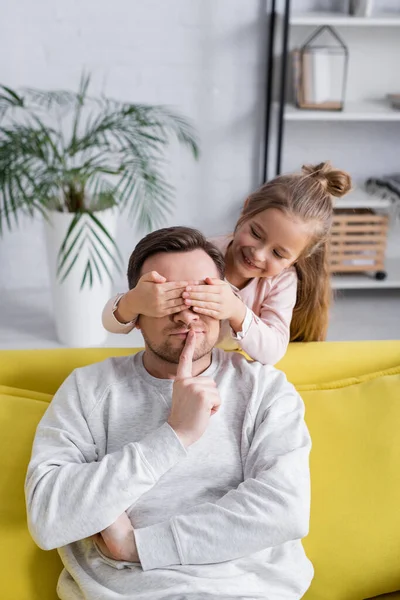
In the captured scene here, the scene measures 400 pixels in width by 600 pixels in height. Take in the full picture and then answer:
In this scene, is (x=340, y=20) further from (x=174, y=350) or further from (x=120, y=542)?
(x=120, y=542)

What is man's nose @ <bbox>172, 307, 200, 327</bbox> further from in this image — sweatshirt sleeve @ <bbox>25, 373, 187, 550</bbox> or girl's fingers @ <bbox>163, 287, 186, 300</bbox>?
sweatshirt sleeve @ <bbox>25, 373, 187, 550</bbox>

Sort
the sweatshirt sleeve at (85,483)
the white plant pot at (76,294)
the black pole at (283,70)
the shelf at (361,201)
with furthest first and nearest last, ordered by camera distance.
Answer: the shelf at (361,201), the black pole at (283,70), the white plant pot at (76,294), the sweatshirt sleeve at (85,483)

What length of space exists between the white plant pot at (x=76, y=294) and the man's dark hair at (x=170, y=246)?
1.41 m

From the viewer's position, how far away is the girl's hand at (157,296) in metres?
1.28

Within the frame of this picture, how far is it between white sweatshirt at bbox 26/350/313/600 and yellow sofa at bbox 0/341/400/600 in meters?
0.08

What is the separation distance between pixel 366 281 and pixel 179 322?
7.47ft

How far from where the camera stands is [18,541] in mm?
1293

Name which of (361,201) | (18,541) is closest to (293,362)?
(18,541)

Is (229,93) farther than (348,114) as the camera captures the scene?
Yes

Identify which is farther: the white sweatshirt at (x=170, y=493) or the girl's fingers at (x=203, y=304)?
the girl's fingers at (x=203, y=304)

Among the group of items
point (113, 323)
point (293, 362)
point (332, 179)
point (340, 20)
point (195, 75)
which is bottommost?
point (293, 362)

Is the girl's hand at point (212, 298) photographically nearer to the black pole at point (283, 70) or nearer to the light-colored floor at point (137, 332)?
the light-colored floor at point (137, 332)

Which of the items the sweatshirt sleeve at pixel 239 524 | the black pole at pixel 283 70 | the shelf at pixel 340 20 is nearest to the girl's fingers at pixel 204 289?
the sweatshirt sleeve at pixel 239 524

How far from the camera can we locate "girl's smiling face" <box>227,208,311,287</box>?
5.35 ft
